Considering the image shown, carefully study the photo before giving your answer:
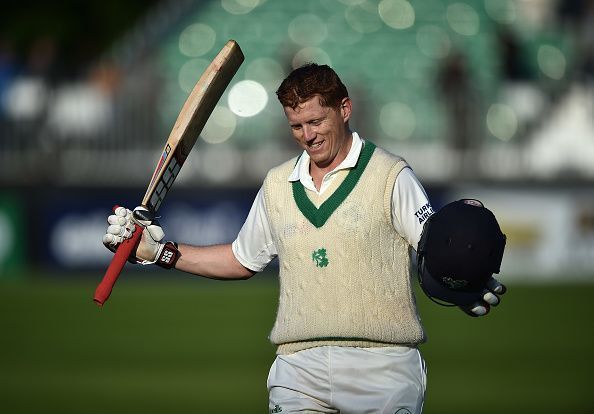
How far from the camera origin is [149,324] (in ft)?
48.6

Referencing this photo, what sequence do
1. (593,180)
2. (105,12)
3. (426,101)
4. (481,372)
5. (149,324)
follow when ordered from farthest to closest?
(105,12)
(426,101)
(593,180)
(149,324)
(481,372)

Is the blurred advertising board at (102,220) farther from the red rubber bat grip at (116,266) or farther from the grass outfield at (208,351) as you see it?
the red rubber bat grip at (116,266)

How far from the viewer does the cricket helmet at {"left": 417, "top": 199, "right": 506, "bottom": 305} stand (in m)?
4.97

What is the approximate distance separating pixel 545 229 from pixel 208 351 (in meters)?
6.83

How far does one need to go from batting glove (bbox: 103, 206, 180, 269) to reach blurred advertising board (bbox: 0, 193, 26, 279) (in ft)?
42.4

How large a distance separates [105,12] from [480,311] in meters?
31.8

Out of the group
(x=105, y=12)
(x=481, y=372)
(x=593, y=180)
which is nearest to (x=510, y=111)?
(x=593, y=180)

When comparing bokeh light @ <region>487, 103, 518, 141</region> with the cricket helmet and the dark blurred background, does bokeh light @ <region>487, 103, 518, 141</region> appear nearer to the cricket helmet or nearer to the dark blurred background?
the dark blurred background

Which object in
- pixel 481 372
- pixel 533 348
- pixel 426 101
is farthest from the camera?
pixel 426 101

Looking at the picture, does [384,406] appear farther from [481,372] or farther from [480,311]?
[481,372]

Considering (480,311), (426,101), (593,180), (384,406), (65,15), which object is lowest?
(384,406)

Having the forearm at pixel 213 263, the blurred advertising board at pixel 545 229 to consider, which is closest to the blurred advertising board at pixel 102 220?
the blurred advertising board at pixel 545 229

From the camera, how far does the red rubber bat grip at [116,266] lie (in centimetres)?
561

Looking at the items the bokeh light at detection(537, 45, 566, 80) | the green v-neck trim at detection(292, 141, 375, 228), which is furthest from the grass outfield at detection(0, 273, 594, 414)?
the bokeh light at detection(537, 45, 566, 80)
